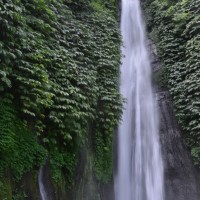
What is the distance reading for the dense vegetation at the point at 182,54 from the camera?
9672mm

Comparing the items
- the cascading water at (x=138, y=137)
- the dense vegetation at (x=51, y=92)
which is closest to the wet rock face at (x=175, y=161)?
the cascading water at (x=138, y=137)

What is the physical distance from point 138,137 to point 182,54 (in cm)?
408

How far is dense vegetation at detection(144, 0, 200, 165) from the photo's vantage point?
381 inches

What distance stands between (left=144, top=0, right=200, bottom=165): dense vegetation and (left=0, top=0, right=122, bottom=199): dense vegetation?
2596mm

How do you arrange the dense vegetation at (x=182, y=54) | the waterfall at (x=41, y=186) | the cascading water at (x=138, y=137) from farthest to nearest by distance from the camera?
the dense vegetation at (x=182, y=54), the cascading water at (x=138, y=137), the waterfall at (x=41, y=186)

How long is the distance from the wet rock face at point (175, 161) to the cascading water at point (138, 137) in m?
0.23

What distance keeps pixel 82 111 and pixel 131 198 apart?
3.23m

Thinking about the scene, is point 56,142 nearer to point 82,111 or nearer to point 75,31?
point 82,111

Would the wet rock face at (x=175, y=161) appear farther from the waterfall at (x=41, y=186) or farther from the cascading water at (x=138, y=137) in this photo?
the waterfall at (x=41, y=186)

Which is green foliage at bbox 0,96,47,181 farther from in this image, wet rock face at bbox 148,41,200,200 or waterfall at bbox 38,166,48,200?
wet rock face at bbox 148,41,200,200

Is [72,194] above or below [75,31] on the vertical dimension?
below

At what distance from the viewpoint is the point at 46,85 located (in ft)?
20.9

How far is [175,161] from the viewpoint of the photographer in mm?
9469

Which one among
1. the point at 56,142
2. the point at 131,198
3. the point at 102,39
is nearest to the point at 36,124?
the point at 56,142
